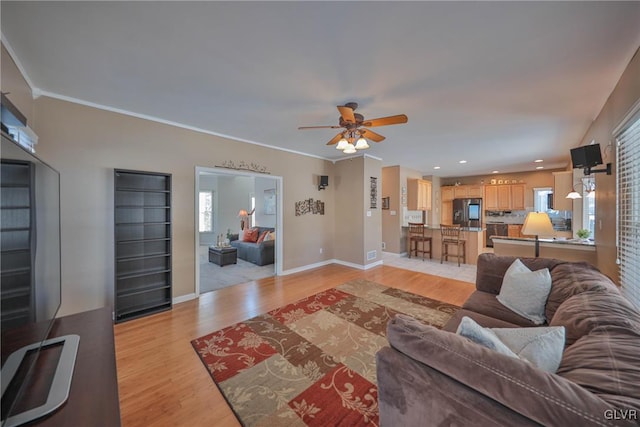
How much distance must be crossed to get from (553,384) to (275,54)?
2.40 metres

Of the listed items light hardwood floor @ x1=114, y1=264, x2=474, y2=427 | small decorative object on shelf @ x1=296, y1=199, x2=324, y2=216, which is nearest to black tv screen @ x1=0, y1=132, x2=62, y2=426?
light hardwood floor @ x1=114, y1=264, x2=474, y2=427

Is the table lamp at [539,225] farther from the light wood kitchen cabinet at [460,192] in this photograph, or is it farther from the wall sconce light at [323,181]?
the light wood kitchen cabinet at [460,192]

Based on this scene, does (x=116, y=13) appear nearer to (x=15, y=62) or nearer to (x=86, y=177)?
(x=15, y=62)

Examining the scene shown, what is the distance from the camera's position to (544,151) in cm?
506

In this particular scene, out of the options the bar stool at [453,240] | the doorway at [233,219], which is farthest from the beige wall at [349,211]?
the bar stool at [453,240]

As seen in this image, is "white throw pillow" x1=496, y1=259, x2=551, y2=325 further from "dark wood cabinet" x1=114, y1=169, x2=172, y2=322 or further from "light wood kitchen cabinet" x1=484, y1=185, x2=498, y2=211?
"light wood kitchen cabinet" x1=484, y1=185, x2=498, y2=211

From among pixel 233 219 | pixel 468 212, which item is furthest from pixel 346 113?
Answer: pixel 468 212

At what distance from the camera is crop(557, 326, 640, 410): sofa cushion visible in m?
0.71

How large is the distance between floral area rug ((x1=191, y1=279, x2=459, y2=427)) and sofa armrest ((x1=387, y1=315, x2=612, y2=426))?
983mm

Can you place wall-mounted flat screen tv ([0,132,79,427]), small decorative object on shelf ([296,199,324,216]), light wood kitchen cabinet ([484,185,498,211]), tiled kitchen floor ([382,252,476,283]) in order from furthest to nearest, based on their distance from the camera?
1. light wood kitchen cabinet ([484,185,498,211])
2. small decorative object on shelf ([296,199,324,216])
3. tiled kitchen floor ([382,252,476,283])
4. wall-mounted flat screen tv ([0,132,79,427])

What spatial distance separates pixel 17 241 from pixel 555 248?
5536 millimetres

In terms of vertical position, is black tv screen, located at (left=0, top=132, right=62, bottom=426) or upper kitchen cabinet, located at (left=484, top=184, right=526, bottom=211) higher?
upper kitchen cabinet, located at (left=484, top=184, right=526, bottom=211)

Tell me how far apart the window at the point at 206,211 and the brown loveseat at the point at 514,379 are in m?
8.74

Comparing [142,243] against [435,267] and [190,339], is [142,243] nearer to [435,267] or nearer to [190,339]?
[190,339]
